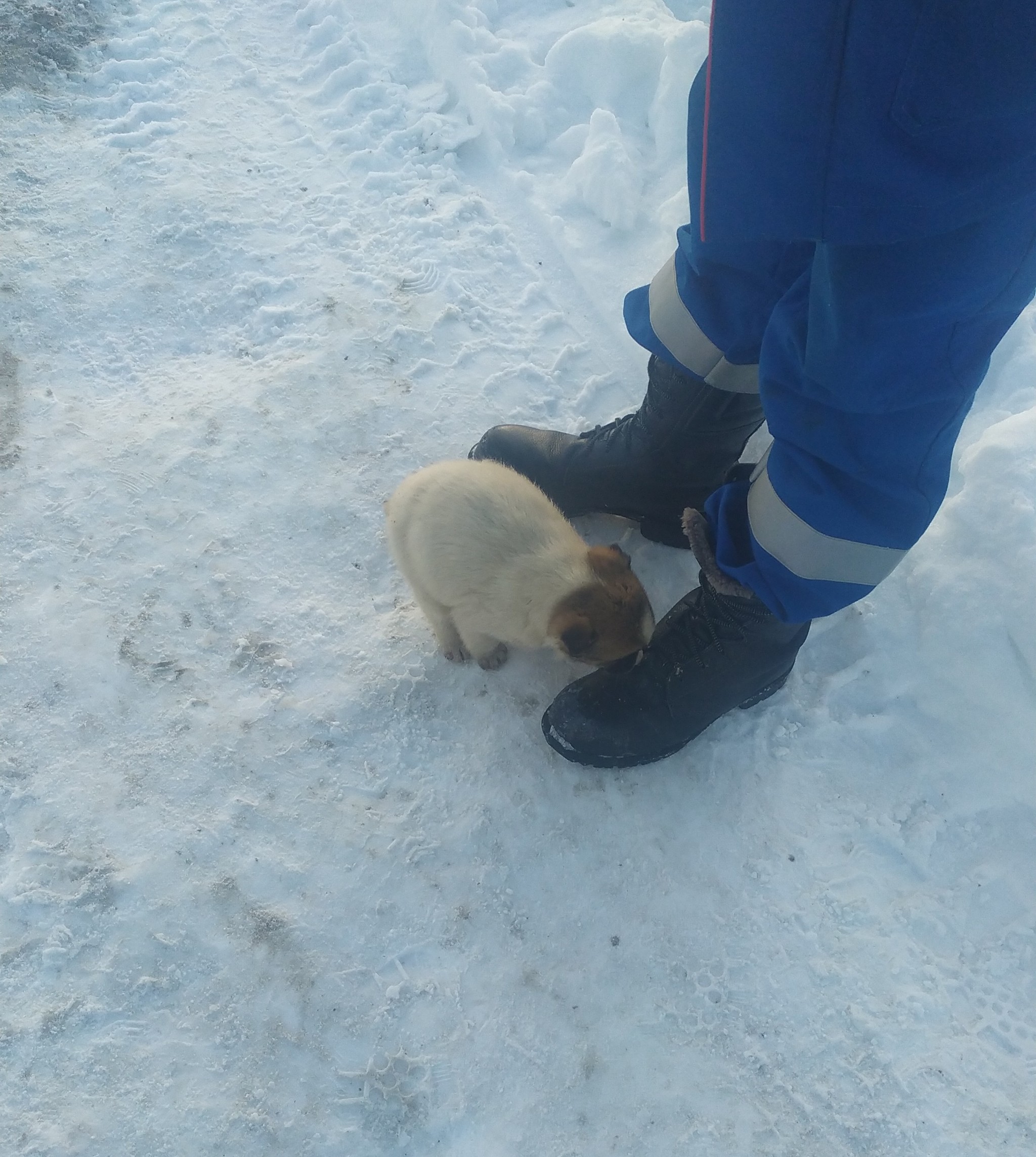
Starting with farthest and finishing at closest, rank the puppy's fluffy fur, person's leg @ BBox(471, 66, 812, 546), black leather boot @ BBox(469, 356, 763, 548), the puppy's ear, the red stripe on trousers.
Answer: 1. black leather boot @ BBox(469, 356, 763, 548)
2. the puppy's fluffy fur
3. the puppy's ear
4. person's leg @ BBox(471, 66, 812, 546)
5. the red stripe on trousers

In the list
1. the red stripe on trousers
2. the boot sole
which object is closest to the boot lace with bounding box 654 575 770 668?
the boot sole

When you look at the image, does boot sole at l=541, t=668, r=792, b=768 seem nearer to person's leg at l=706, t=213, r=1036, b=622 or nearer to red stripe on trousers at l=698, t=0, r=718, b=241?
person's leg at l=706, t=213, r=1036, b=622

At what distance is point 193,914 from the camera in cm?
211

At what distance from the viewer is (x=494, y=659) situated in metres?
2.62

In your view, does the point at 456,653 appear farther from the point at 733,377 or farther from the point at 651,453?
the point at 733,377

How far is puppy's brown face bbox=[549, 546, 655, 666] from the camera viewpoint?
237 cm

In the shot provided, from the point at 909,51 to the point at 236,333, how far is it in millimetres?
2753

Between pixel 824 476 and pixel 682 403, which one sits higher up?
pixel 824 476

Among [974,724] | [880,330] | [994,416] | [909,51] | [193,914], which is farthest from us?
[994,416]

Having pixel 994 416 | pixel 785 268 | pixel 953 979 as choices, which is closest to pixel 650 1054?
pixel 953 979

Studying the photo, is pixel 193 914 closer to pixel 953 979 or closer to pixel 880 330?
pixel 953 979

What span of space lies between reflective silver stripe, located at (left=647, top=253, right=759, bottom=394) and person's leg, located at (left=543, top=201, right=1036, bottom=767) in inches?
14.9

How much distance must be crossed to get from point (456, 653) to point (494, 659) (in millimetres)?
129

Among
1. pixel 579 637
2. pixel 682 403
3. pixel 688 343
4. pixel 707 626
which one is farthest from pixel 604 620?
pixel 688 343
